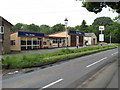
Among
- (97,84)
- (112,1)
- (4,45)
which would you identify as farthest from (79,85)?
(4,45)

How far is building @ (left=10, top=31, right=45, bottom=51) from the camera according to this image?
32188 mm

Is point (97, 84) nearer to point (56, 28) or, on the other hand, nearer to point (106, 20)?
point (56, 28)

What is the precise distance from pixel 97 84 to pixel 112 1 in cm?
910

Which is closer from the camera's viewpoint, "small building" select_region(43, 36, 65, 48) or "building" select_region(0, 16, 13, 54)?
"building" select_region(0, 16, 13, 54)

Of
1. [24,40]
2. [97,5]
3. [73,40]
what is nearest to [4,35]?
[24,40]

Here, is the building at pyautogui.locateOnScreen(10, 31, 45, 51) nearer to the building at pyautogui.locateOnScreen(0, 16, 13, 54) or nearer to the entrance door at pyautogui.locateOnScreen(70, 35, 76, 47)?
the building at pyautogui.locateOnScreen(0, 16, 13, 54)

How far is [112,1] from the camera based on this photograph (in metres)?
12.9

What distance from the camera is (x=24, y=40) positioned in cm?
3334

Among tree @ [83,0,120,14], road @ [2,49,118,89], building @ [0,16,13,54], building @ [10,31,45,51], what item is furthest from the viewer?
building @ [10,31,45,51]

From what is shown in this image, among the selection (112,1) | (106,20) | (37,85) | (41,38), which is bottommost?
(37,85)

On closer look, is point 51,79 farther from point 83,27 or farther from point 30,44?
point 83,27

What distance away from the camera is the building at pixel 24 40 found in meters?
32.2

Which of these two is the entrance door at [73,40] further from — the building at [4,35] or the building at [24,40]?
the building at [4,35]

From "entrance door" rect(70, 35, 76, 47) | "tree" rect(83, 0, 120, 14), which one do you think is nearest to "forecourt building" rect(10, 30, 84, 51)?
"entrance door" rect(70, 35, 76, 47)
